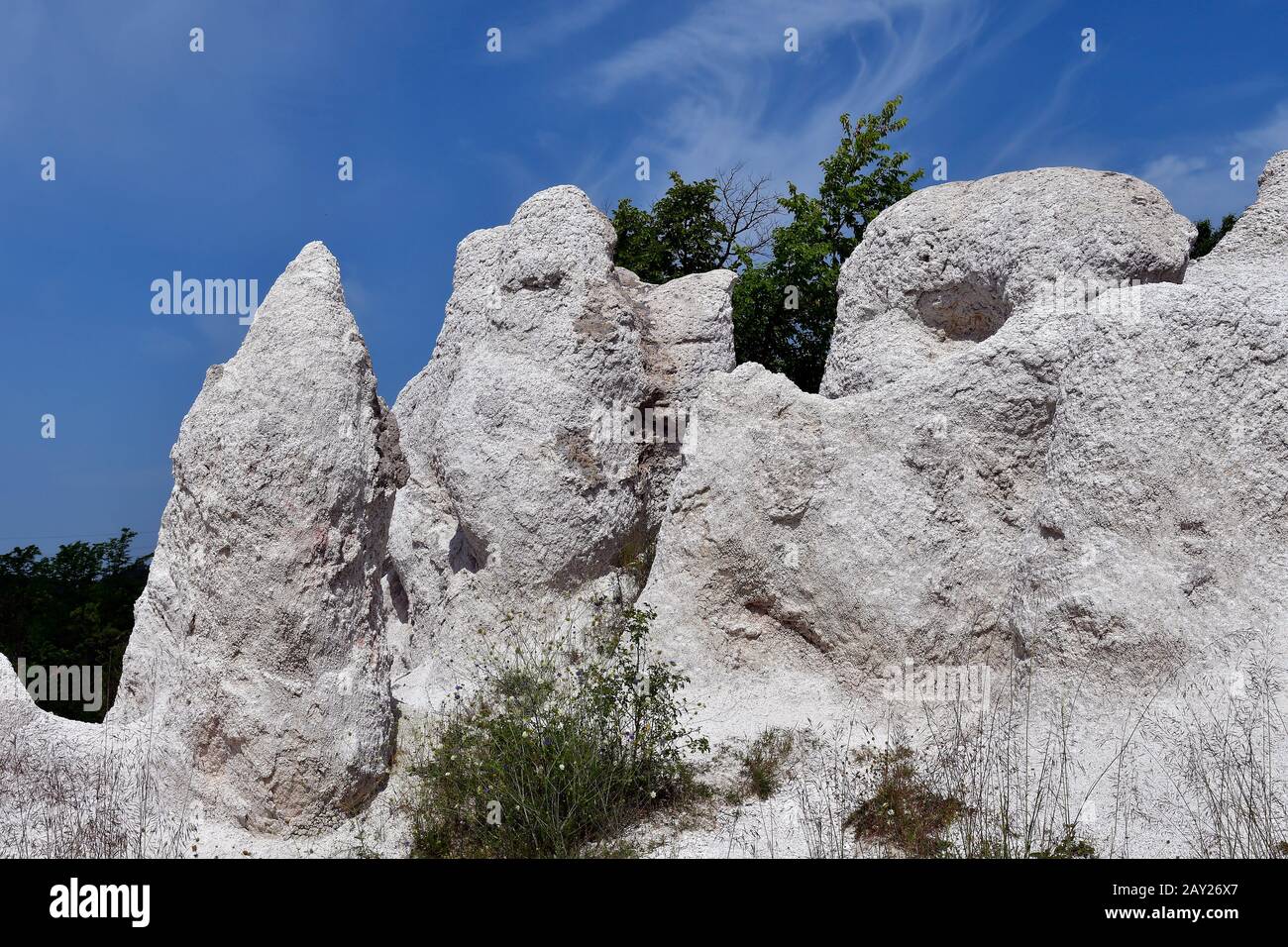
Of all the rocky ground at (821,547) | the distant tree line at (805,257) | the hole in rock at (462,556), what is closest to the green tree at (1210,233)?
the distant tree line at (805,257)

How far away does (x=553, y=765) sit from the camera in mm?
7078

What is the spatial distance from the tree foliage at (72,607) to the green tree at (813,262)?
937cm

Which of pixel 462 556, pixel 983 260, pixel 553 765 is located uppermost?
pixel 983 260

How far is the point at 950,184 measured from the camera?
9859 mm

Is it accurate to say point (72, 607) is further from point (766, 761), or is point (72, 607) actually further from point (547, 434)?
point (766, 761)

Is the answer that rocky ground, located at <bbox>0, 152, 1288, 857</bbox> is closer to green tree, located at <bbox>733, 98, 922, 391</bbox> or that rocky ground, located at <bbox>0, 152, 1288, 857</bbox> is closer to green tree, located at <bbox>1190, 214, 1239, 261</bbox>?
→ green tree, located at <bbox>733, 98, 922, 391</bbox>

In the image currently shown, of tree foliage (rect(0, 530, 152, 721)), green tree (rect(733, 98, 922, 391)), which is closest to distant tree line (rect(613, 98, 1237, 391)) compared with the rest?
green tree (rect(733, 98, 922, 391))

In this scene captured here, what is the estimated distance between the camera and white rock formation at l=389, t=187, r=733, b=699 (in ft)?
30.5

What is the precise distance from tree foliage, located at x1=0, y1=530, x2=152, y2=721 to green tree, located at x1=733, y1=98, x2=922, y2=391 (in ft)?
30.7

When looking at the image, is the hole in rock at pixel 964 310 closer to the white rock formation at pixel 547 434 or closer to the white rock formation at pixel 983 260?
the white rock formation at pixel 983 260

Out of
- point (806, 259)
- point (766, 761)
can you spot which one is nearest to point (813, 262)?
point (806, 259)

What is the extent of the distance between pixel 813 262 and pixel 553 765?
11053 millimetres
